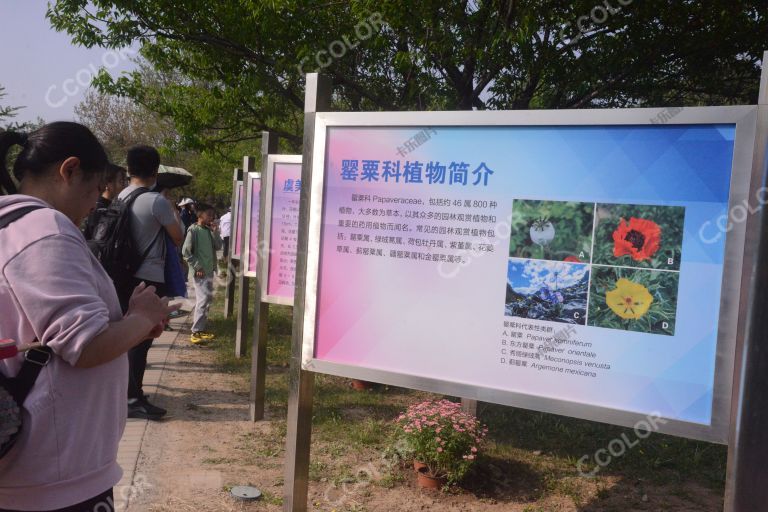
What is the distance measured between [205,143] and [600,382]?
1038cm

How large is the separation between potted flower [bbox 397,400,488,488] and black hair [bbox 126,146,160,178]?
8.72 ft

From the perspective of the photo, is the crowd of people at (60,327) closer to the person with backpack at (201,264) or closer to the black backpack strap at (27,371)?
the black backpack strap at (27,371)

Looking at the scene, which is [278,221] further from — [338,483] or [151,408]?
[338,483]

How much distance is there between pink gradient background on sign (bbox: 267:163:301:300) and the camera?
5562mm

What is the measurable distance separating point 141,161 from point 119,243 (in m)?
0.63

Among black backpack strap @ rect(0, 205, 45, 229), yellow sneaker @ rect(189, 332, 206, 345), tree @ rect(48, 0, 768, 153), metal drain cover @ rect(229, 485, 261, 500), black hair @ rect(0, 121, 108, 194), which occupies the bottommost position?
yellow sneaker @ rect(189, 332, 206, 345)

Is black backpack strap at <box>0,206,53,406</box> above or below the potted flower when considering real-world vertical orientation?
above

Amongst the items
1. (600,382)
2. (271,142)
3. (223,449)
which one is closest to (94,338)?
(600,382)

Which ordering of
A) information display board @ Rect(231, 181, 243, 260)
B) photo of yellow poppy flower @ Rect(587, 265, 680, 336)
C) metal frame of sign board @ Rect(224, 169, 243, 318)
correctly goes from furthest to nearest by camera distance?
metal frame of sign board @ Rect(224, 169, 243, 318) → information display board @ Rect(231, 181, 243, 260) → photo of yellow poppy flower @ Rect(587, 265, 680, 336)

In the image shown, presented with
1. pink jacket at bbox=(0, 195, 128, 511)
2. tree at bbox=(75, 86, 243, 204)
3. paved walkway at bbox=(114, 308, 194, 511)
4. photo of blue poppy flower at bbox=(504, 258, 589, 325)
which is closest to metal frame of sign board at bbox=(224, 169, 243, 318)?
paved walkway at bbox=(114, 308, 194, 511)

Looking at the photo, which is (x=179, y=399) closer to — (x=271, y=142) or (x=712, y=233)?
(x=271, y=142)

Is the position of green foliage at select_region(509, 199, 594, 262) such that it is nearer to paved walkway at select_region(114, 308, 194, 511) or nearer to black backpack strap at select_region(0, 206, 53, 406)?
black backpack strap at select_region(0, 206, 53, 406)

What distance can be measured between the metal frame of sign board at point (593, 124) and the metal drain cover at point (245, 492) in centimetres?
163

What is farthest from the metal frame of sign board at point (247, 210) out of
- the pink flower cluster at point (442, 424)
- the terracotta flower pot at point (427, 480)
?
the terracotta flower pot at point (427, 480)
